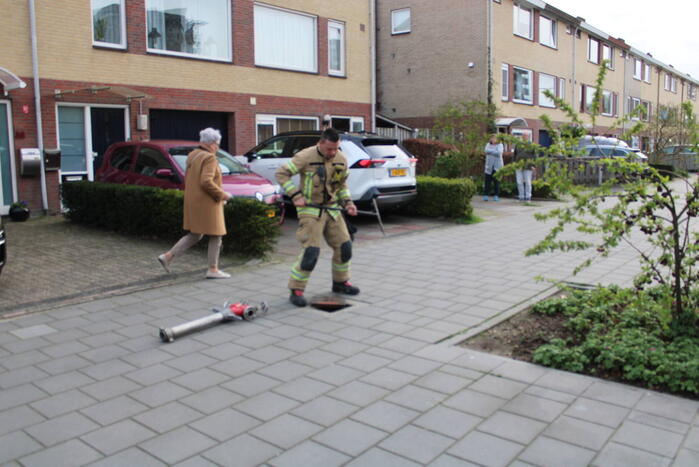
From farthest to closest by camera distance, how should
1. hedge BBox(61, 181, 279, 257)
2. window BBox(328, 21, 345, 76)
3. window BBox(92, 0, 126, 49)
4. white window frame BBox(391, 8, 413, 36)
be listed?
white window frame BBox(391, 8, 413, 36) → window BBox(328, 21, 345, 76) → window BBox(92, 0, 126, 49) → hedge BBox(61, 181, 279, 257)

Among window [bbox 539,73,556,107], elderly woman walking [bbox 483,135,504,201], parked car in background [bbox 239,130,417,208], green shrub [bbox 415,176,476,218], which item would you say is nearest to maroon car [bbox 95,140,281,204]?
parked car in background [bbox 239,130,417,208]

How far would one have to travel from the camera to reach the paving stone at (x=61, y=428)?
12.0ft

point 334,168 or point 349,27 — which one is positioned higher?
point 349,27

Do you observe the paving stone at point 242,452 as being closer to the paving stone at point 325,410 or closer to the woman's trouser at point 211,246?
the paving stone at point 325,410

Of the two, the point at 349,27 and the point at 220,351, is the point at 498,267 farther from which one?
the point at 349,27

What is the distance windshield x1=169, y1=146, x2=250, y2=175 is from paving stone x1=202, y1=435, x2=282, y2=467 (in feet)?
24.4

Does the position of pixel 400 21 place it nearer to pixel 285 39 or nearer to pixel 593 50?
pixel 285 39

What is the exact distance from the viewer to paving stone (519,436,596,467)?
3344 millimetres

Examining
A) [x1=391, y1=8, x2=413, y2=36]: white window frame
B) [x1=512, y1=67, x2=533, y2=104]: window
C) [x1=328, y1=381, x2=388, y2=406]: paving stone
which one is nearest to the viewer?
[x1=328, y1=381, x2=388, y2=406]: paving stone

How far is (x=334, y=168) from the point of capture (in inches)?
264

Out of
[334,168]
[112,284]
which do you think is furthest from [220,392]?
[112,284]

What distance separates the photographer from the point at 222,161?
37.2 feet

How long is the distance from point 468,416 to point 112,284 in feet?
16.1

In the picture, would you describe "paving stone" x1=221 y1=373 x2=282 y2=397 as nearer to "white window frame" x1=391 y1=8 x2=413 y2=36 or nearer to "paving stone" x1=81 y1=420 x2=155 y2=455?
"paving stone" x1=81 y1=420 x2=155 y2=455
